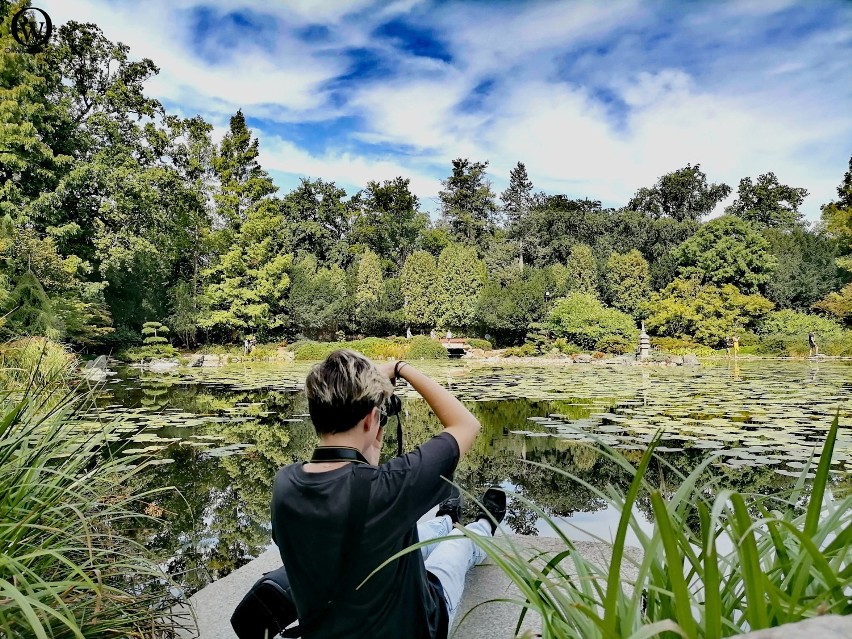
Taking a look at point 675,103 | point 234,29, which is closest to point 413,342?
point 234,29

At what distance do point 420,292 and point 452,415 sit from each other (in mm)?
21871

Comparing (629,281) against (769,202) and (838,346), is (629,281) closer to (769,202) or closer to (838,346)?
(838,346)

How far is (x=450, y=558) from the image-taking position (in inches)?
64.8

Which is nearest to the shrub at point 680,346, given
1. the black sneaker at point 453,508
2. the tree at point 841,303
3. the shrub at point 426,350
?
the tree at point 841,303

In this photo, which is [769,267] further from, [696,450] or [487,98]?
[487,98]

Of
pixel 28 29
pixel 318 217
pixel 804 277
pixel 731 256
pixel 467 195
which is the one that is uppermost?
pixel 467 195

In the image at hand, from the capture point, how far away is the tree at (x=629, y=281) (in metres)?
23.2

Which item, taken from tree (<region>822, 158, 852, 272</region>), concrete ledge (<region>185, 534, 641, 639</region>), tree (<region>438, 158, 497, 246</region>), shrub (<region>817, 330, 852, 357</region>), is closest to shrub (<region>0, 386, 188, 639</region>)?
concrete ledge (<region>185, 534, 641, 639</region>)

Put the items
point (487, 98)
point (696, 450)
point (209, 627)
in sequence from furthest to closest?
point (487, 98)
point (696, 450)
point (209, 627)

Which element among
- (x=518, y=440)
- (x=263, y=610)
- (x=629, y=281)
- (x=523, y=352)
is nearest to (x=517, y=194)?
(x=629, y=281)

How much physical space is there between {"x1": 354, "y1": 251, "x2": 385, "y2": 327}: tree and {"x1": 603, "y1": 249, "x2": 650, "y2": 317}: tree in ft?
34.5

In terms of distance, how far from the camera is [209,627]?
1.74 meters

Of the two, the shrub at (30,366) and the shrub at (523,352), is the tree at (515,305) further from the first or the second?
the shrub at (30,366)

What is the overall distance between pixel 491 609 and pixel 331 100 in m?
39.0
